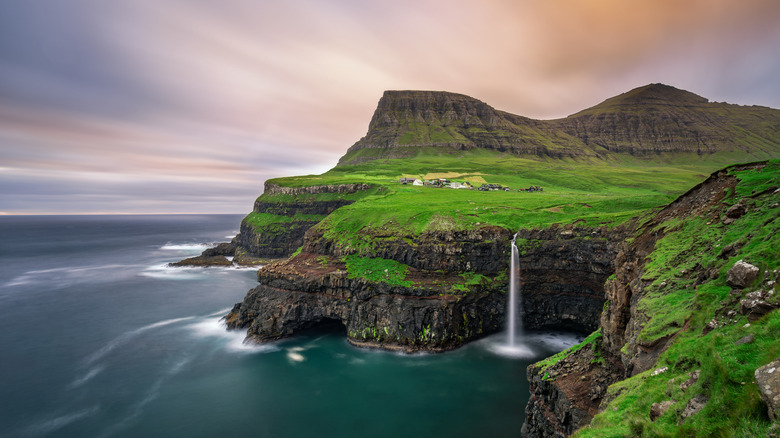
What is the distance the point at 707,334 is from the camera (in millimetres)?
11055

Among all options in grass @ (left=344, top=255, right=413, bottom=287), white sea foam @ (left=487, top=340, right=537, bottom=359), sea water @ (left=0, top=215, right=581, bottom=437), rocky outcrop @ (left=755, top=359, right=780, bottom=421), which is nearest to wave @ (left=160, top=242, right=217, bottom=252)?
sea water @ (left=0, top=215, right=581, bottom=437)

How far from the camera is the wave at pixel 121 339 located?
42.3 meters

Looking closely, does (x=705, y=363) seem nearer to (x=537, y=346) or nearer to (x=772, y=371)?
(x=772, y=371)

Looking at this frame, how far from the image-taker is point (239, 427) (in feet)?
95.7

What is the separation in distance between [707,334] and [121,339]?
64872 millimetres

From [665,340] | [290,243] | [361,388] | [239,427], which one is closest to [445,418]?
[361,388]

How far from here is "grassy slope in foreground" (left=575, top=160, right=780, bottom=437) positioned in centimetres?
757

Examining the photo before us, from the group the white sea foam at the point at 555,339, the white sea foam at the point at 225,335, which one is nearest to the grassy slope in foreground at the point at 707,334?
the white sea foam at the point at 555,339

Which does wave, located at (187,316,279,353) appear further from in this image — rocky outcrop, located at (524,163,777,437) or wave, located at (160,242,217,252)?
wave, located at (160,242,217,252)

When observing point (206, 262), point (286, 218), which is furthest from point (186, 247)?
point (286, 218)

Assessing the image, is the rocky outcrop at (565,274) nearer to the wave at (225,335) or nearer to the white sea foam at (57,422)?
the wave at (225,335)

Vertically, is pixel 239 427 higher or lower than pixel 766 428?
lower

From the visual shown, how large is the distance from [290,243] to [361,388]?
69.2 m

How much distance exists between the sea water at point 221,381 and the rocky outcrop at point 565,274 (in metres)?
3.12
